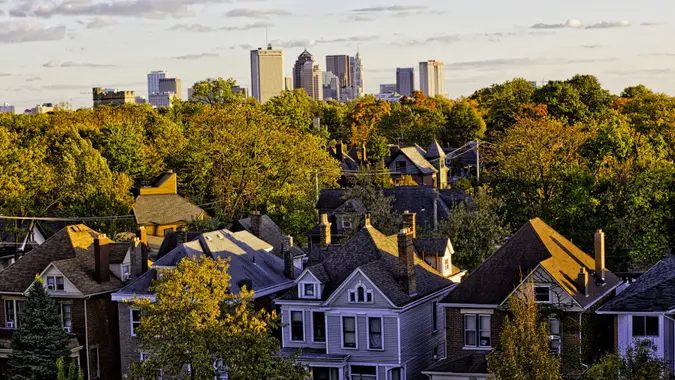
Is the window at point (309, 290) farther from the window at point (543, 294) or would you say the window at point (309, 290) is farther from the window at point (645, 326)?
the window at point (645, 326)

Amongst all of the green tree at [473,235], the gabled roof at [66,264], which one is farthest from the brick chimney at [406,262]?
the gabled roof at [66,264]

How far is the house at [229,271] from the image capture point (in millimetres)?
48688

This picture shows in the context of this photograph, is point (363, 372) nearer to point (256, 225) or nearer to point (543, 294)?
point (543, 294)

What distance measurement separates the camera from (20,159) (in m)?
77.1

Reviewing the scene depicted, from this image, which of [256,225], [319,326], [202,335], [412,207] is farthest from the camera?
[412,207]

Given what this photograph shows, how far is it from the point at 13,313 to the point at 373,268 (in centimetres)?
1943

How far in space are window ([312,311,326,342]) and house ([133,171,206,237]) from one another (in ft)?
Result: 104

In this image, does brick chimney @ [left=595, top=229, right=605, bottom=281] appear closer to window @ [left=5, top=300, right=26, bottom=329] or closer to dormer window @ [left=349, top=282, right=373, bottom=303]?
dormer window @ [left=349, top=282, right=373, bottom=303]

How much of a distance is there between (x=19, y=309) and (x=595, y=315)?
2817 centimetres

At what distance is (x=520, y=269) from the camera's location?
135 feet

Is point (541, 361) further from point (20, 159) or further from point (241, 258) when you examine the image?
point (20, 159)

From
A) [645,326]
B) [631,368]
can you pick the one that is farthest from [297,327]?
[631,368]

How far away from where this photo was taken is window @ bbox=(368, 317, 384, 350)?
44.4 m

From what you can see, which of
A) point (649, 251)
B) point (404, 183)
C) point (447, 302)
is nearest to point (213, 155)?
point (404, 183)
